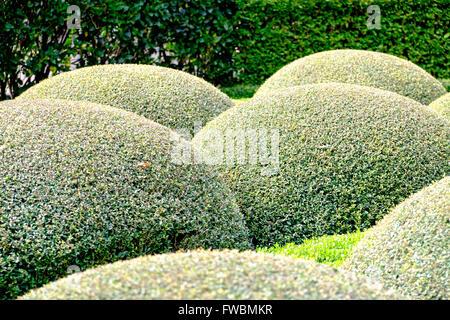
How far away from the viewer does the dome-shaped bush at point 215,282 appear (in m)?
1.67

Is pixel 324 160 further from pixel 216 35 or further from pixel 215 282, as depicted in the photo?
pixel 216 35

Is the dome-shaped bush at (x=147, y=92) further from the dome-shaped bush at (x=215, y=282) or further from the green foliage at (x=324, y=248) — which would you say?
the dome-shaped bush at (x=215, y=282)

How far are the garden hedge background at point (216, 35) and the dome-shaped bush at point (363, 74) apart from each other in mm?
3168

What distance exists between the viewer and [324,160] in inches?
147

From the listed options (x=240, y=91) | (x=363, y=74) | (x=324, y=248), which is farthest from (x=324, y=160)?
(x=240, y=91)

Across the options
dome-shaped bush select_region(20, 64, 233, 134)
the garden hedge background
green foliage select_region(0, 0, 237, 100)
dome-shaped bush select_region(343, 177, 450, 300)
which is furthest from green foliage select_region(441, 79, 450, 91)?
dome-shaped bush select_region(343, 177, 450, 300)

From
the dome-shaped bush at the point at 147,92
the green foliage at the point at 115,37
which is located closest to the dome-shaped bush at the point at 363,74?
the dome-shaped bush at the point at 147,92

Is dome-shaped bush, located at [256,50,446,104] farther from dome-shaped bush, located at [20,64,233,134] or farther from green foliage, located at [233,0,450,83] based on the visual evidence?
green foliage, located at [233,0,450,83]

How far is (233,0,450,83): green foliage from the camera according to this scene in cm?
946

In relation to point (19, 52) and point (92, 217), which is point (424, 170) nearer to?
point (92, 217)

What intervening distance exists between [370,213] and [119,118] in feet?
5.71

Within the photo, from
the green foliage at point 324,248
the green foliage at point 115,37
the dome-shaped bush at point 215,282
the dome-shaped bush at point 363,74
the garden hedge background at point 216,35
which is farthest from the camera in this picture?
the garden hedge background at point 216,35

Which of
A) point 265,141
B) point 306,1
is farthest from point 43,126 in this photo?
point 306,1

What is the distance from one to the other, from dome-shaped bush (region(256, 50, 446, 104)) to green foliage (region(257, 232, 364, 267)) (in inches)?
102
